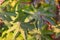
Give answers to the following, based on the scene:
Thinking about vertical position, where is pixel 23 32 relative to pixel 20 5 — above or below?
below

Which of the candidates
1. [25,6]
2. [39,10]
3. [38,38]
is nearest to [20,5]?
[25,6]

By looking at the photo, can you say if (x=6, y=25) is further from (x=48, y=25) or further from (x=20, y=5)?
(x=48, y=25)

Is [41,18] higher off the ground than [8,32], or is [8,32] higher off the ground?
[41,18]

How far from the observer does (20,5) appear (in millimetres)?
1181

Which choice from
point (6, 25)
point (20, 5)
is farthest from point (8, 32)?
point (20, 5)

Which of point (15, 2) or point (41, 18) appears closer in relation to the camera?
point (41, 18)

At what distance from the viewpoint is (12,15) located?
112 centimetres

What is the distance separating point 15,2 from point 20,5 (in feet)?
0.16

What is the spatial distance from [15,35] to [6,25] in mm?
88

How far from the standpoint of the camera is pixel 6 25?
115 cm

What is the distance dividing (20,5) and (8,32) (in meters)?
0.20

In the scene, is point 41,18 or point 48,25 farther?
point 48,25

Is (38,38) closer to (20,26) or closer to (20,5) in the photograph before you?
(20,26)

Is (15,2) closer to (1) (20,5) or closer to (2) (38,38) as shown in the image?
(1) (20,5)
